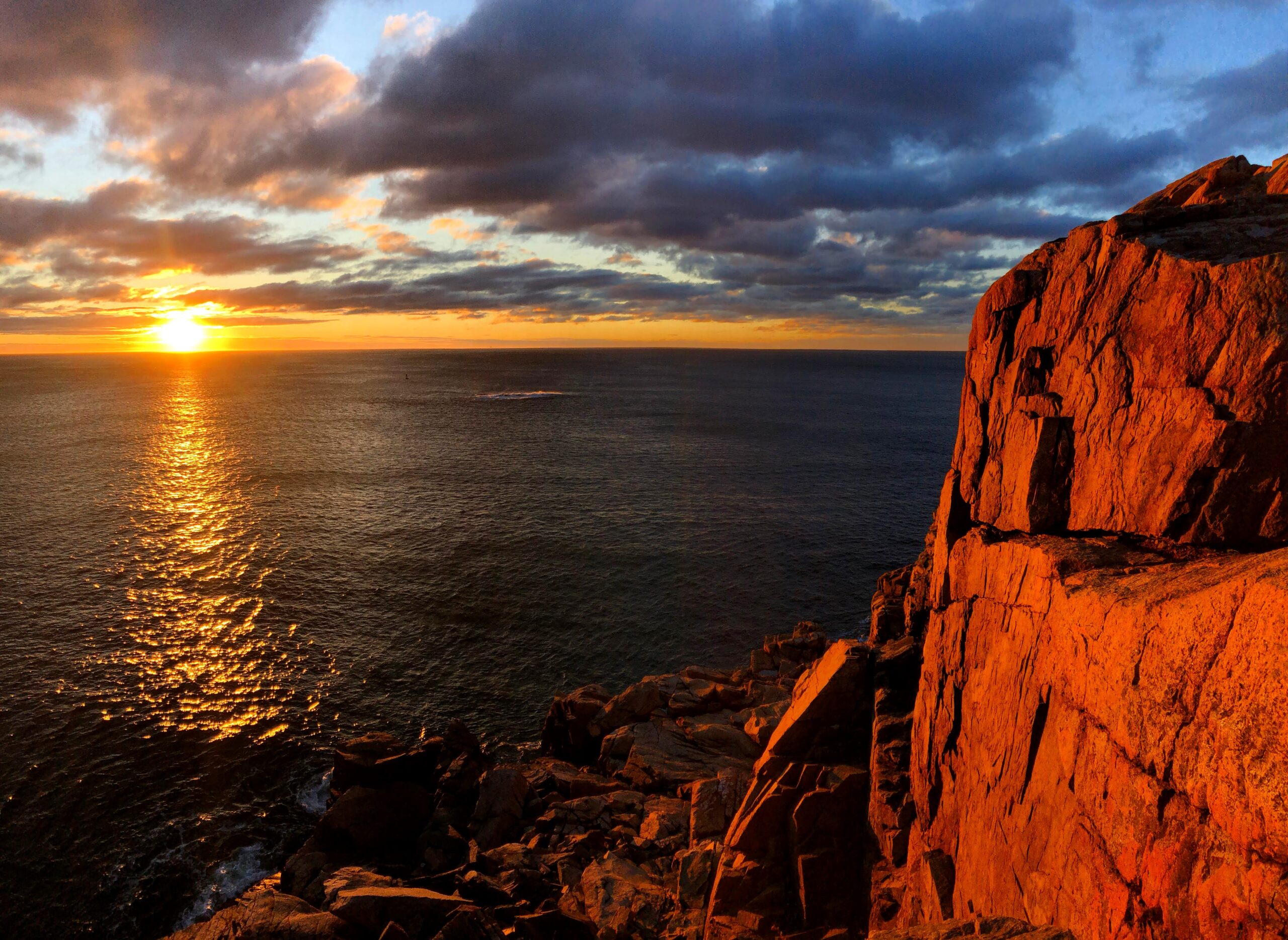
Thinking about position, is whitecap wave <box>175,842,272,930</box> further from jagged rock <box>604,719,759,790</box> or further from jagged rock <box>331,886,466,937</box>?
jagged rock <box>604,719,759,790</box>

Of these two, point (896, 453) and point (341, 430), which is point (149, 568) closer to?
point (341, 430)

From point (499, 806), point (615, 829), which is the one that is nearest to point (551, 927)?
point (615, 829)

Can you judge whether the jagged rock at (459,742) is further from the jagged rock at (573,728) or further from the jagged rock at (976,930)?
the jagged rock at (976,930)

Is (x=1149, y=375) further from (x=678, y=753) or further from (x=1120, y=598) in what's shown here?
(x=678, y=753)

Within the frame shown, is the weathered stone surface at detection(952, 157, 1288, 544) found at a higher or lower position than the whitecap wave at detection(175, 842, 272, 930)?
higher

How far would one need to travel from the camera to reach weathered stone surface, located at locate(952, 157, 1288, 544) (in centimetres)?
1366

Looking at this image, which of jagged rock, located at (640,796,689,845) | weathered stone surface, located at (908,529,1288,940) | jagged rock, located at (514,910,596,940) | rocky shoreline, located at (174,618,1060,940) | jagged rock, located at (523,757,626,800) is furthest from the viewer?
jagged rock, located at (523,757,626,800)

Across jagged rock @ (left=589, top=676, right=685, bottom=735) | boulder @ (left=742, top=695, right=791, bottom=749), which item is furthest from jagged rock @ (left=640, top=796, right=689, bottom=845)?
jagged rock @ (left=589, top=676, right=685, bottom=735)

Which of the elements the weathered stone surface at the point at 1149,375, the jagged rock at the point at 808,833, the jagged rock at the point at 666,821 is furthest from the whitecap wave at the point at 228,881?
the weathered stone surface at the point at 1149,375

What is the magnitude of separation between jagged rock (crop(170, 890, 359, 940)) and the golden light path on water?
22779mm

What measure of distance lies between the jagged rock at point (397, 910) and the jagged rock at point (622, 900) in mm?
4907

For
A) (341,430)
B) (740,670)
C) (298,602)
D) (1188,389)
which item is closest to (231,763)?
(298,602)

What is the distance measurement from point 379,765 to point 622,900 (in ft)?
57.3

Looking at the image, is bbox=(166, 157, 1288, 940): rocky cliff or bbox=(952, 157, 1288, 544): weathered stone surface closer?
bbox=(166, 157, 1288, 940): rocky cliff
